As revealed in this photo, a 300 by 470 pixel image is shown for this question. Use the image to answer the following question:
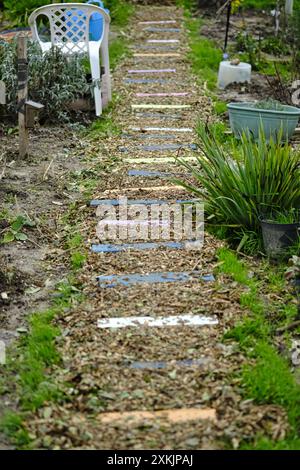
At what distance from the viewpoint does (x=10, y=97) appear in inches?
302

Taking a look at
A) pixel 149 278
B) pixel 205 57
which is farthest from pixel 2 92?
pixel 205 57

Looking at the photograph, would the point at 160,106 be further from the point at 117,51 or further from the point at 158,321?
the point at 158,321

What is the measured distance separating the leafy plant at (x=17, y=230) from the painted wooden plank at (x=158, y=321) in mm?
1382

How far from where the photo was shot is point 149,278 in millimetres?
4621

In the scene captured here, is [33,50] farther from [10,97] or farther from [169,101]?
[169,101]

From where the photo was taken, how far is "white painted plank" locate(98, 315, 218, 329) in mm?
4094

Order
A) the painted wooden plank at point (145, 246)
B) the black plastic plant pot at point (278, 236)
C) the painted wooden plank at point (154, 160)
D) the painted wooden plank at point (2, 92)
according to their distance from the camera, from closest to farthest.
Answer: the black plastic plant pot at point (278, 236)
the painted wooden plank at point (145, 246)
the painted wooden plank at point (154, 160)
the painted wooden plank at point (2, 92)

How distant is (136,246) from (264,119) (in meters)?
2.59

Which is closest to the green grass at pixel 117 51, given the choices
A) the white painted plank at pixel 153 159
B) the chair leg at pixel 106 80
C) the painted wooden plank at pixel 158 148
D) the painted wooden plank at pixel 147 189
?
the chair leg at pixel 106 80

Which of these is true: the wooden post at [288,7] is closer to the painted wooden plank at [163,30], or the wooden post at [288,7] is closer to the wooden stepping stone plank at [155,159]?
the painted wooden plank at [163,30]

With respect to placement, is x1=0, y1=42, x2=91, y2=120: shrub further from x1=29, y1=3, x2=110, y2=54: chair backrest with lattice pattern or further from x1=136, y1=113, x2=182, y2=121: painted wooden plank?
x1=136, y1=113, x2=182, y2=121: painted wooden plank

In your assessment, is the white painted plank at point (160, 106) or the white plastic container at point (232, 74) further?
the white plastic container at point (232, 74)

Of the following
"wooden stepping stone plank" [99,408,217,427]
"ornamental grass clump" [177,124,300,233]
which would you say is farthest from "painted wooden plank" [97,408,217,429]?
"ornamental grass clump" [177,124,300,233]

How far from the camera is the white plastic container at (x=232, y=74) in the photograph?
920 centimetres
